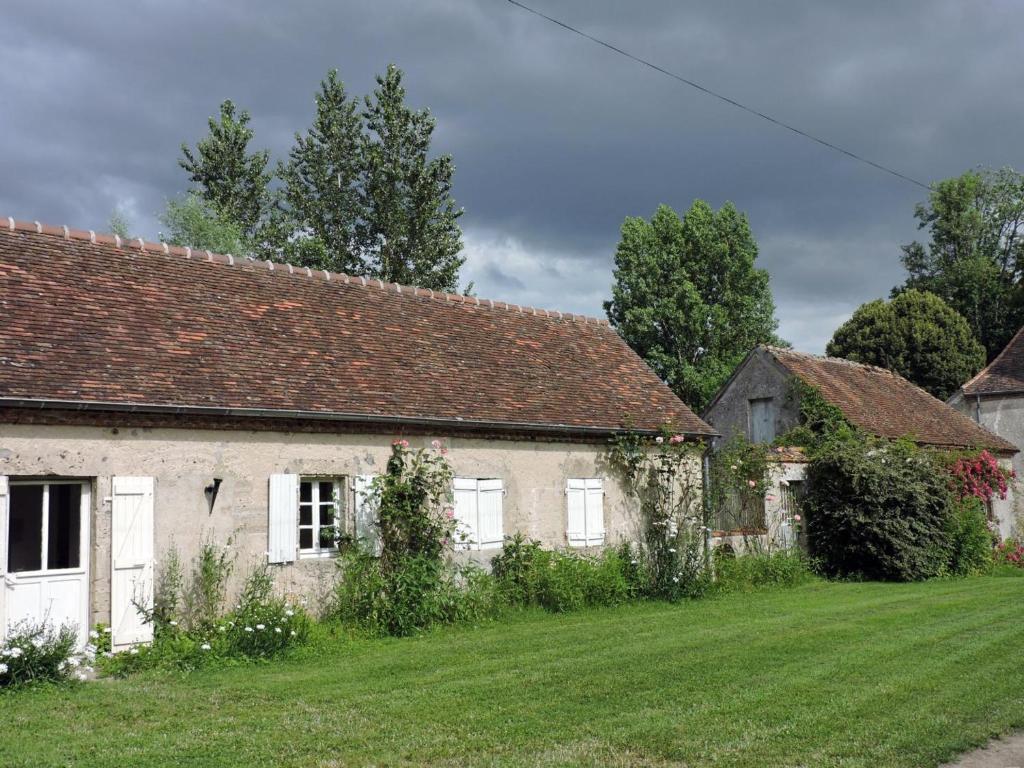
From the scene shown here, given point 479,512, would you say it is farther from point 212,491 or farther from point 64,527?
point 64,527

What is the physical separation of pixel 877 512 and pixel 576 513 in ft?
22.4

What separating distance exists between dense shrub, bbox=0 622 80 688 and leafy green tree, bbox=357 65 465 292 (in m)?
24.1

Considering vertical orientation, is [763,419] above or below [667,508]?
above

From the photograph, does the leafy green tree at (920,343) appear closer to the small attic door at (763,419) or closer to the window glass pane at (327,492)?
the small attic door at (763,419)

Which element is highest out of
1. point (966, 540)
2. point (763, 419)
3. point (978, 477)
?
point (763, 419)

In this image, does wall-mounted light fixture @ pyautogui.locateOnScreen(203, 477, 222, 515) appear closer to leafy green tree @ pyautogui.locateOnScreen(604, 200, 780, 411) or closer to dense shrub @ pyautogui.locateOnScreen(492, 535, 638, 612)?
dense shrub @ pyautogui.locateOnScreen(492, 535, 638, 612)

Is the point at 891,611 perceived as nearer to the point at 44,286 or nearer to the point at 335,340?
the point at 335,340

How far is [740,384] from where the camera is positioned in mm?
22922

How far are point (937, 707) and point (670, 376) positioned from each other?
1115 inches

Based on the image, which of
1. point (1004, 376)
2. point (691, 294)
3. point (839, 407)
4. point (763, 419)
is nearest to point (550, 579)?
point (839, 407)

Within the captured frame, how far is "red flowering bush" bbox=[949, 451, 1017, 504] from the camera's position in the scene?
67.5 ft

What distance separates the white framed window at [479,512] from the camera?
13.0m

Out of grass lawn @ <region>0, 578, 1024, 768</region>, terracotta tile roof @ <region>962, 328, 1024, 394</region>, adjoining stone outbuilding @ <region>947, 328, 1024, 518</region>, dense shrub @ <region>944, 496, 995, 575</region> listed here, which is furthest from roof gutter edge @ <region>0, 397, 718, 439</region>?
terracotta tile roof @ <region>962, 328, 1024, 394</region>

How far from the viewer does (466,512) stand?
13000 millimetres
